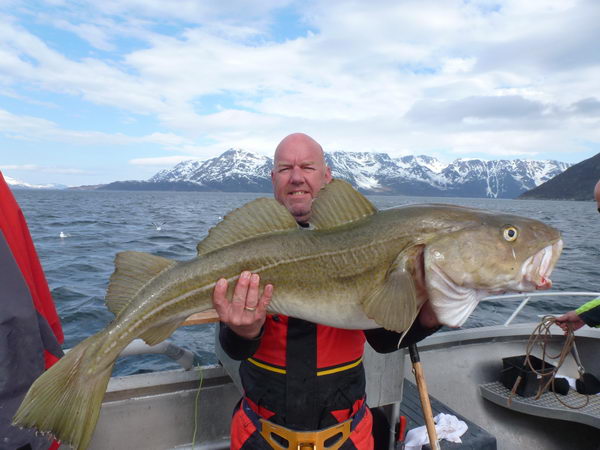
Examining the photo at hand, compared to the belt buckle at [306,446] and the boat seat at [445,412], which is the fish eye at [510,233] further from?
the boat seat at [445,412]

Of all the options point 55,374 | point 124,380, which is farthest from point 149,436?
point 55,374

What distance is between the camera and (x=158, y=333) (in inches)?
121

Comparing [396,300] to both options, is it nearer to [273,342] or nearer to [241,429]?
[273,342]

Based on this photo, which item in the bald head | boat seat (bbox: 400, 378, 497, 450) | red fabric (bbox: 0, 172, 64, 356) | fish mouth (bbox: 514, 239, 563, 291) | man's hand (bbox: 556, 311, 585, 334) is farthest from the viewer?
man's hand (bbox: 556, 311, 585, 334)

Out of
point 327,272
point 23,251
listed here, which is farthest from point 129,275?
point 327,272

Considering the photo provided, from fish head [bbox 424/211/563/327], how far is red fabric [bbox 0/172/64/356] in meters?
2.89

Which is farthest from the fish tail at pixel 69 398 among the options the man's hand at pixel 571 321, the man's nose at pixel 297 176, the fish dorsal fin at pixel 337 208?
the man's hand at pixel 571 321

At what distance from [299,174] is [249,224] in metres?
1.64

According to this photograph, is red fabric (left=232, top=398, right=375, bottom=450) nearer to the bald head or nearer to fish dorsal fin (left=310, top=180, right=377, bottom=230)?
fish dorsal fin (left=310, top=180, right=377, bottom=230)

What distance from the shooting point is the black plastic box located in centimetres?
645

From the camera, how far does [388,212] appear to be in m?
3.07

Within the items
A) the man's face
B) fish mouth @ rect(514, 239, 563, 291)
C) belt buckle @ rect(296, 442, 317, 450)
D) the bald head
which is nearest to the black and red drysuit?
belt buckle @ rect(296, 442, 317, 450)

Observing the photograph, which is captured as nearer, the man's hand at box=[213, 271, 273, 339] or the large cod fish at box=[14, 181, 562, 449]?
the large cod fish at box=[14, 181, 562, 449]

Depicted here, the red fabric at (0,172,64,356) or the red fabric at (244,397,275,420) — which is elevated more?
the red fabric at (0,172,64,356)
